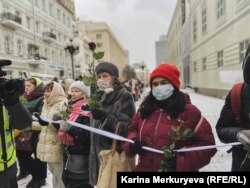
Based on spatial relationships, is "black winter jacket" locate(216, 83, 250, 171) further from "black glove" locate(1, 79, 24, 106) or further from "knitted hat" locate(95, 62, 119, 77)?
"black glove" locate(1, 79, 24, 106)

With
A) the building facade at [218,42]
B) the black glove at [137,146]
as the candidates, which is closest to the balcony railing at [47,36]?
the building facade at [218,42]

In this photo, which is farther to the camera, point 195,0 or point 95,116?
point 195,0

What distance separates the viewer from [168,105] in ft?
8.18

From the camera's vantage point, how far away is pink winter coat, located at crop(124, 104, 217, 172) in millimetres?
2393

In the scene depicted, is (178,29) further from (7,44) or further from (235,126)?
(235,126)

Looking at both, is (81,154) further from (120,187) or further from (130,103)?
(120,187)

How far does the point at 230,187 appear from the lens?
2.19m

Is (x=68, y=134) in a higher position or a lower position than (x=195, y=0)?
lower

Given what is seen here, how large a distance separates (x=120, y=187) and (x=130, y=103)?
982mm

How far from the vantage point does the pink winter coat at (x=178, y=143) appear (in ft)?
7.85

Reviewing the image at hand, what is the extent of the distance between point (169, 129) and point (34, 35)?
35.7m

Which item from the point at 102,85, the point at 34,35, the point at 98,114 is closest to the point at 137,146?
the point at 98,114

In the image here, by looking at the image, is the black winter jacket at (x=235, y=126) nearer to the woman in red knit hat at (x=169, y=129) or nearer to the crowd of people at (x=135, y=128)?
the crowd of people at (x=135, y=128)

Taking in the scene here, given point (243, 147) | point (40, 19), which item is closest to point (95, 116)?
point (243, 147)
